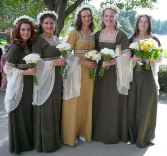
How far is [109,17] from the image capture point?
3.51 meters

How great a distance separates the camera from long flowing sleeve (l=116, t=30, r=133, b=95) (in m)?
3.53

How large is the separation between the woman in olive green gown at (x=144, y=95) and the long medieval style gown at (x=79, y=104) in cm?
66

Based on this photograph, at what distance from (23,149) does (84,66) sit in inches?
60.2

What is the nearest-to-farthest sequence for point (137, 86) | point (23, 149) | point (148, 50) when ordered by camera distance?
point (148, 50) → point (23, 149) → point (137, 86)

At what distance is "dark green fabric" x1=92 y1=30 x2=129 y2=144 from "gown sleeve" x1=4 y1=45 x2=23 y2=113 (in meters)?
1.26

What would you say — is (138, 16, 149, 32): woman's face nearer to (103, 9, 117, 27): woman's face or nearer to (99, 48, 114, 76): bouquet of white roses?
(103, 9, 117, 27): woman's face

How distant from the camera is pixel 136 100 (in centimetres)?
372

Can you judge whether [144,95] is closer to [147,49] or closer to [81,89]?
[147,49]

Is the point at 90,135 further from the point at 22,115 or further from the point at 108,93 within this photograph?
the point at 22,115

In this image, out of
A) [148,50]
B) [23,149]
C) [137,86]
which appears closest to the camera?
[148,50]

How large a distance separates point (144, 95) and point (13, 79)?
77.2 inches

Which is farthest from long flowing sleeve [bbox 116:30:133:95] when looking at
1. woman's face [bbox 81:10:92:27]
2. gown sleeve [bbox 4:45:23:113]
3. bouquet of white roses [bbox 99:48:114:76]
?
gown sleeve [bbox 4:45:23:113]

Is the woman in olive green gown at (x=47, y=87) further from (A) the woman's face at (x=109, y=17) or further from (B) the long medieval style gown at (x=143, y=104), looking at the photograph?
(B) the long medieval style gown at (x=143, y=104)

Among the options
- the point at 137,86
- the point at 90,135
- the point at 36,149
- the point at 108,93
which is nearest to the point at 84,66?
the point at 108,93
